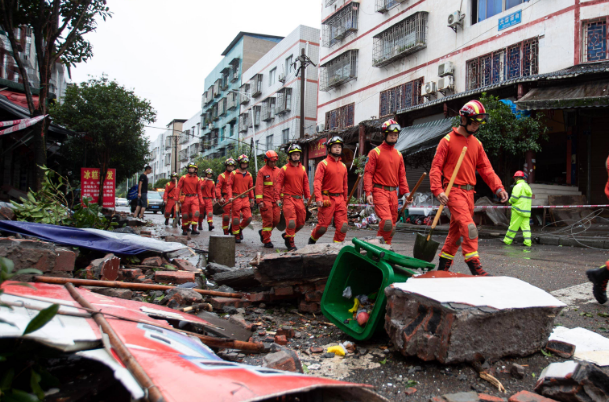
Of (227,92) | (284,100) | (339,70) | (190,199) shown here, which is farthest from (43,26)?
(227,92)

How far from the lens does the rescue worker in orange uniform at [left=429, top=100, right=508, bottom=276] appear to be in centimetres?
475

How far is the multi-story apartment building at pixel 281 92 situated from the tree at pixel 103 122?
10725mm

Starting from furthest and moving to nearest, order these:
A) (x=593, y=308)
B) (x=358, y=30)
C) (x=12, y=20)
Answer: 1. (x=358, y=30)
2. (x=12, y=20)
3. (x=593, y=308)

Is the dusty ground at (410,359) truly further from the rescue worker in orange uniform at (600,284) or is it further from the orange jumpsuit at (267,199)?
the orange jumpsuit at (267,199)

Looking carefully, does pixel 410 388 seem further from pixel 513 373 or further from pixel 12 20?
pixel 12 20

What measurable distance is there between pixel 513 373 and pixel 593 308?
80.6 inches

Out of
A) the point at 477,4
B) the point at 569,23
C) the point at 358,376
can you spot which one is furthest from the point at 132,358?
the point at 477,4

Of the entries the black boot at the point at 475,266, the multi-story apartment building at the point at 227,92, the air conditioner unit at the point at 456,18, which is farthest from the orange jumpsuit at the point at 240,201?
the multi-story apartment building at the point at 227,92

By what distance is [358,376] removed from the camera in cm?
273

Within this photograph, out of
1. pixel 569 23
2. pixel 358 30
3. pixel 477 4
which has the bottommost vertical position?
pixel 569 23

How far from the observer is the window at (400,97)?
18516 mm

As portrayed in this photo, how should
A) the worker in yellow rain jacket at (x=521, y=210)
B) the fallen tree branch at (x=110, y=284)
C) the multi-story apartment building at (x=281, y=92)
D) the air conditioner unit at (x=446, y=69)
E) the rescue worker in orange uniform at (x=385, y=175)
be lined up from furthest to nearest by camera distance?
the multi-story apartment building at (x=281, y=92) → the air conditioner unit at (x=446, y=69) → the worker in yellow rain jacket at (x=521, y=210) → the rescue worker in orange uniform at (x=385, y=175) → the fallen tree branch at (x=110, y=284)

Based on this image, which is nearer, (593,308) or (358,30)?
(593,308)

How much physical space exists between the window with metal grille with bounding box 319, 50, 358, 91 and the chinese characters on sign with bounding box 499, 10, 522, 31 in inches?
360
